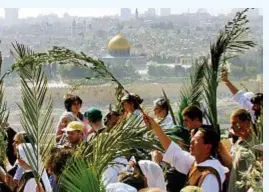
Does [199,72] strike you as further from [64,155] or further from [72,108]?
[64,155]

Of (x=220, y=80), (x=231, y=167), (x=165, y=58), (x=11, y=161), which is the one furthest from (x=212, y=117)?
(x=165, y=58)

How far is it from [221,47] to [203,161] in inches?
66.2

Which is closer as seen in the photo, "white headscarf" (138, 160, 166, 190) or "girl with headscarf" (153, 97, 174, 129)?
"white headscarf" (138, 160, 166, 190)

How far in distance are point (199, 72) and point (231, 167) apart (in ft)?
6.45

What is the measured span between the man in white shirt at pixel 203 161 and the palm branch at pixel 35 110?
1.77 feet

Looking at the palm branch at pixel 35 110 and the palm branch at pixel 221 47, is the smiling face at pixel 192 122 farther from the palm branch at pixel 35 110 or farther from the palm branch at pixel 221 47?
the palm branch at pixel 35 110

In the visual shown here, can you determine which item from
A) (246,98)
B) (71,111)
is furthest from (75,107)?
(246,98)

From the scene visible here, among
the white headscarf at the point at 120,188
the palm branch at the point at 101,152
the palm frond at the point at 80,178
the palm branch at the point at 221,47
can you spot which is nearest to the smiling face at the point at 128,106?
the palm branch at the point at 221,47

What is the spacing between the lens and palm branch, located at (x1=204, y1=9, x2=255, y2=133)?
16.1 feet

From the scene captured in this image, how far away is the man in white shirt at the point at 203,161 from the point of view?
3389 millimetres

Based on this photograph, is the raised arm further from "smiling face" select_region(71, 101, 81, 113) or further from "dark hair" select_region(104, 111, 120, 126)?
"smiling face" select_region(71, 101, 81, 113)

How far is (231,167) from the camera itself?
3.67 meters

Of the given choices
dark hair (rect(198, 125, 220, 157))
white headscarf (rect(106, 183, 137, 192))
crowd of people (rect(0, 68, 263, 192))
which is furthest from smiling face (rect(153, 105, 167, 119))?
white headscarf (rect(106, 183, 137, 192))

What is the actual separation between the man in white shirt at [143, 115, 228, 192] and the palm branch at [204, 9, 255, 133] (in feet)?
4.32
